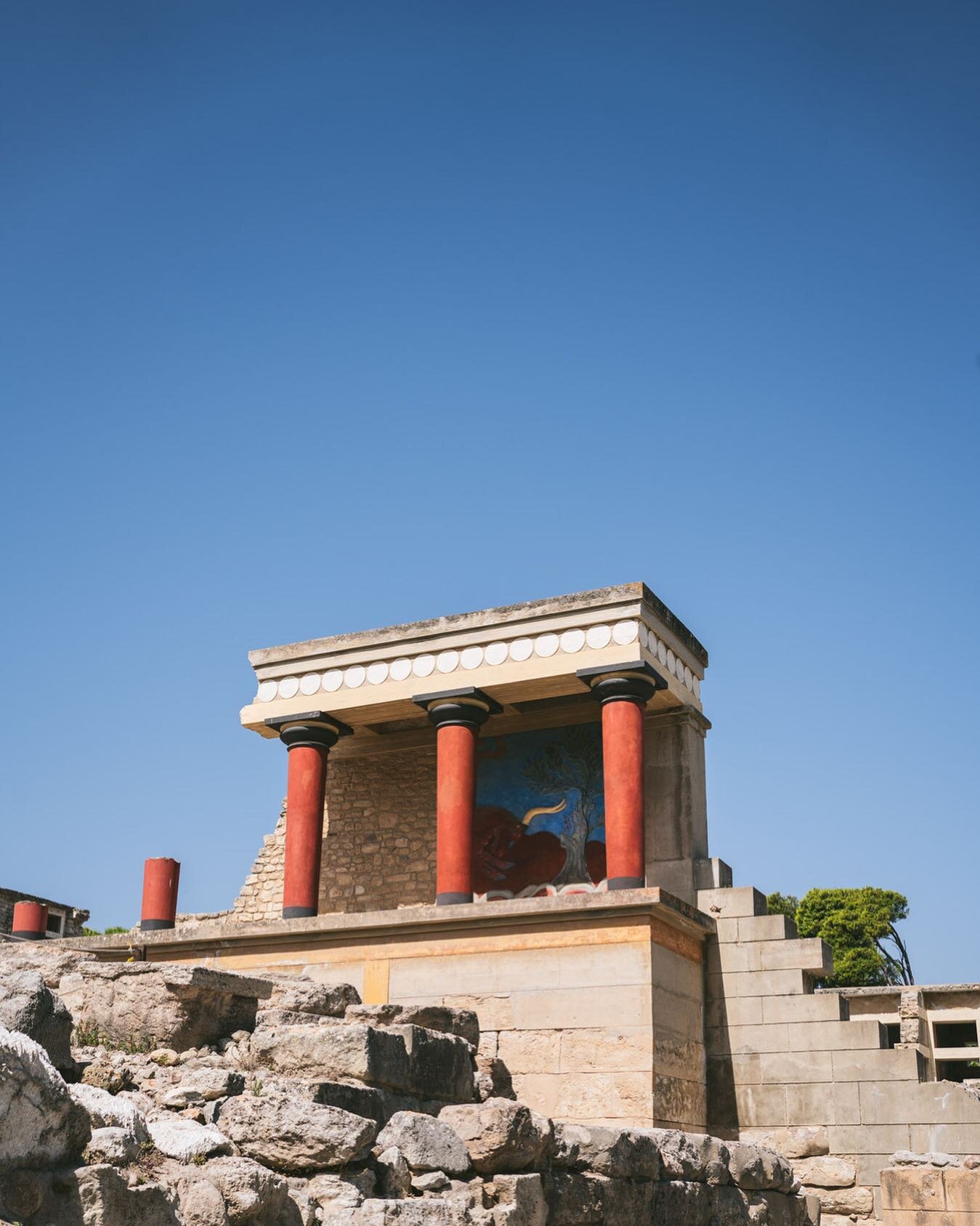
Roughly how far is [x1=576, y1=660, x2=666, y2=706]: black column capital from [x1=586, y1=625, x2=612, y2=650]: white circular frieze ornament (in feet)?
0.90

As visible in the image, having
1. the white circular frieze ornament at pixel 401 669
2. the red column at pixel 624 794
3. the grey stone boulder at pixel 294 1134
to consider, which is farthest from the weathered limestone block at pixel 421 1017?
the white circular frieze ornament at pixel 401 669

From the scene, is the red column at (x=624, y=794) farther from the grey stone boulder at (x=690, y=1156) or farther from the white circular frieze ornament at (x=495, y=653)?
the grey stone boulder at (x=690, y=1156)

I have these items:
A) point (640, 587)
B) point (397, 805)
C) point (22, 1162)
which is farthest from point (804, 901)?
point (22, 1162)

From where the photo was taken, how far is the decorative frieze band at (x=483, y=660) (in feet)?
47.4

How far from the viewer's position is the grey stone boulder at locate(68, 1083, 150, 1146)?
15.1 ft

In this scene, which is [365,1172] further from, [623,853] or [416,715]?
[416,715]

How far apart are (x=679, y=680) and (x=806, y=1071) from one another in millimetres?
4575

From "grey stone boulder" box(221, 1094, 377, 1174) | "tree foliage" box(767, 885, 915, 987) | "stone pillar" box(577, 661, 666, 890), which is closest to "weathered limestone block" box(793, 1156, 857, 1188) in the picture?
"stone pillar" box(577, 661, 666, 890)

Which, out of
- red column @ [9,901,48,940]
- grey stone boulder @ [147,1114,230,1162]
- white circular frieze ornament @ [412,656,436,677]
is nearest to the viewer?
grey stone boulder @ [147,1114,230,1162]

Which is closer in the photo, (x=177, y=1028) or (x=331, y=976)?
(x=177, y=1028)

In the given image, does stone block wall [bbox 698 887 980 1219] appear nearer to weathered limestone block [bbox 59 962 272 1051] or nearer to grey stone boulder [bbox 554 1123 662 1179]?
grey stone boulder [bbox 554 1123 662 1179]

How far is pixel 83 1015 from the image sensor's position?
6855 millimetres

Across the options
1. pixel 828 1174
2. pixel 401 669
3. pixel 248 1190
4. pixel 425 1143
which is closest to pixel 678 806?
pixel 401 669

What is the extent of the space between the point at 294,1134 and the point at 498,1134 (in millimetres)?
1186
